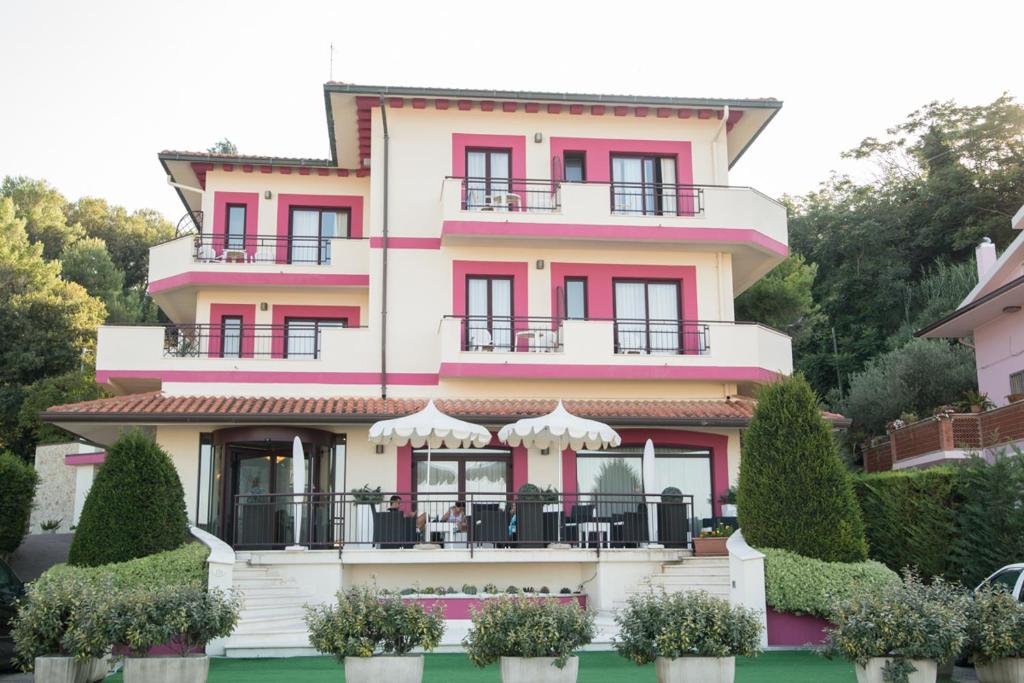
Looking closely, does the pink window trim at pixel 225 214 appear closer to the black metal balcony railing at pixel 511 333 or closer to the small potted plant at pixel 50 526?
the black metal balcony railing at pixel 511 333

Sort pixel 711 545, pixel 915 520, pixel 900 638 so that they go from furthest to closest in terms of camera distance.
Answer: pixel 711 545, pixel 915 520, pixel 900 638

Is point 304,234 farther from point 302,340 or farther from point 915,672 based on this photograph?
point 915,672

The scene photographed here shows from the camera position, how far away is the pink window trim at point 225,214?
92.2 ft

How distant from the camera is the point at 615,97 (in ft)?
87.1

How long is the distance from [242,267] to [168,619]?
16.5 meters

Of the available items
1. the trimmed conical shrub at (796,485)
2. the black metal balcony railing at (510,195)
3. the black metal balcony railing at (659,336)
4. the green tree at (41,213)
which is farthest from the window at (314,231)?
the green tree at (41,213)

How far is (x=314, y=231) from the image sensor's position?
28891mm

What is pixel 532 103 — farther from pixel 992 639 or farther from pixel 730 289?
pixel 992 639

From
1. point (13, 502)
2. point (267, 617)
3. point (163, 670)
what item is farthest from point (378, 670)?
point (13, 502)

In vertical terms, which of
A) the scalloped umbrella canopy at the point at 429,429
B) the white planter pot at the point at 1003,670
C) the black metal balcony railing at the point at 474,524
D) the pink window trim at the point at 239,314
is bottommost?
the white planter pot at the point at 1003,670

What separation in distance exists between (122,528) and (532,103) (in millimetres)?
14210

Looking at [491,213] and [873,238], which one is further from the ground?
[873,238]

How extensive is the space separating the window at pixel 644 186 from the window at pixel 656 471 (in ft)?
19.5

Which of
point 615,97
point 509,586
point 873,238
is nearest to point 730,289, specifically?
point 615,97
